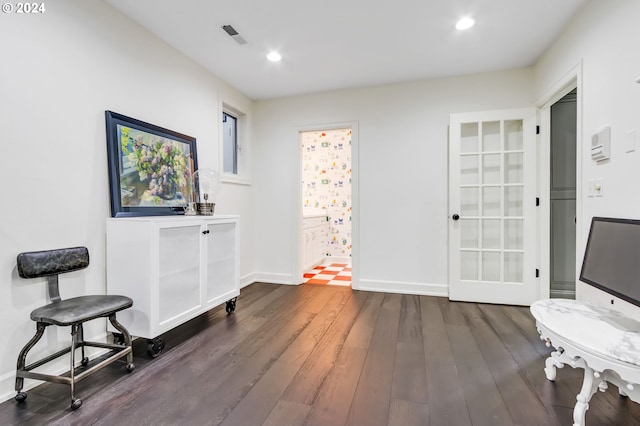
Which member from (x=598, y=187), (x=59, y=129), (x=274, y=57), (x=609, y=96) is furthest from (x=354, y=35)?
(x=59, y=129)

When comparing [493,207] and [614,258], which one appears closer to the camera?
[614,258]

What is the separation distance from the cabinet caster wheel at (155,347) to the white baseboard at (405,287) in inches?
91.0

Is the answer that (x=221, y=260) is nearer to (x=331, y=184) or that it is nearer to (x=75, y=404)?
(x=75, y=404)

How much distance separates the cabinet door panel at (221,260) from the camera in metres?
2.66

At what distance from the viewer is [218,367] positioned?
196cm

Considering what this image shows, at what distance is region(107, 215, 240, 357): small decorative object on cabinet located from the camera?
2.02 meters

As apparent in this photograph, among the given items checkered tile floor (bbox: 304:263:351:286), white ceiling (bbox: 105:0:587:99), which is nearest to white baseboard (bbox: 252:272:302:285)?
checkered tile floor (bbox: 304:263:351:286)

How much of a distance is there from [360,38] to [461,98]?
1489mm

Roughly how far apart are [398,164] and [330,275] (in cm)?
201

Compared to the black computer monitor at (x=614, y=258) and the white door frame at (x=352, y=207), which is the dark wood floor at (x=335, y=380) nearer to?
the black computer monitor at (x=614, y=258)

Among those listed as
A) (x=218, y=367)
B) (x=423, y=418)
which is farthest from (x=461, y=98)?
(x=218, y=367)

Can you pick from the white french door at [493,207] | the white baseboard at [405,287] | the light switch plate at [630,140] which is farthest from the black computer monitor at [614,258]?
the white baseboard at [405,287]

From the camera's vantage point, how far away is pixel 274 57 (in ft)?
9.79

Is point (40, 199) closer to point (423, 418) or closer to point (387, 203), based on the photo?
point (423, 418)
